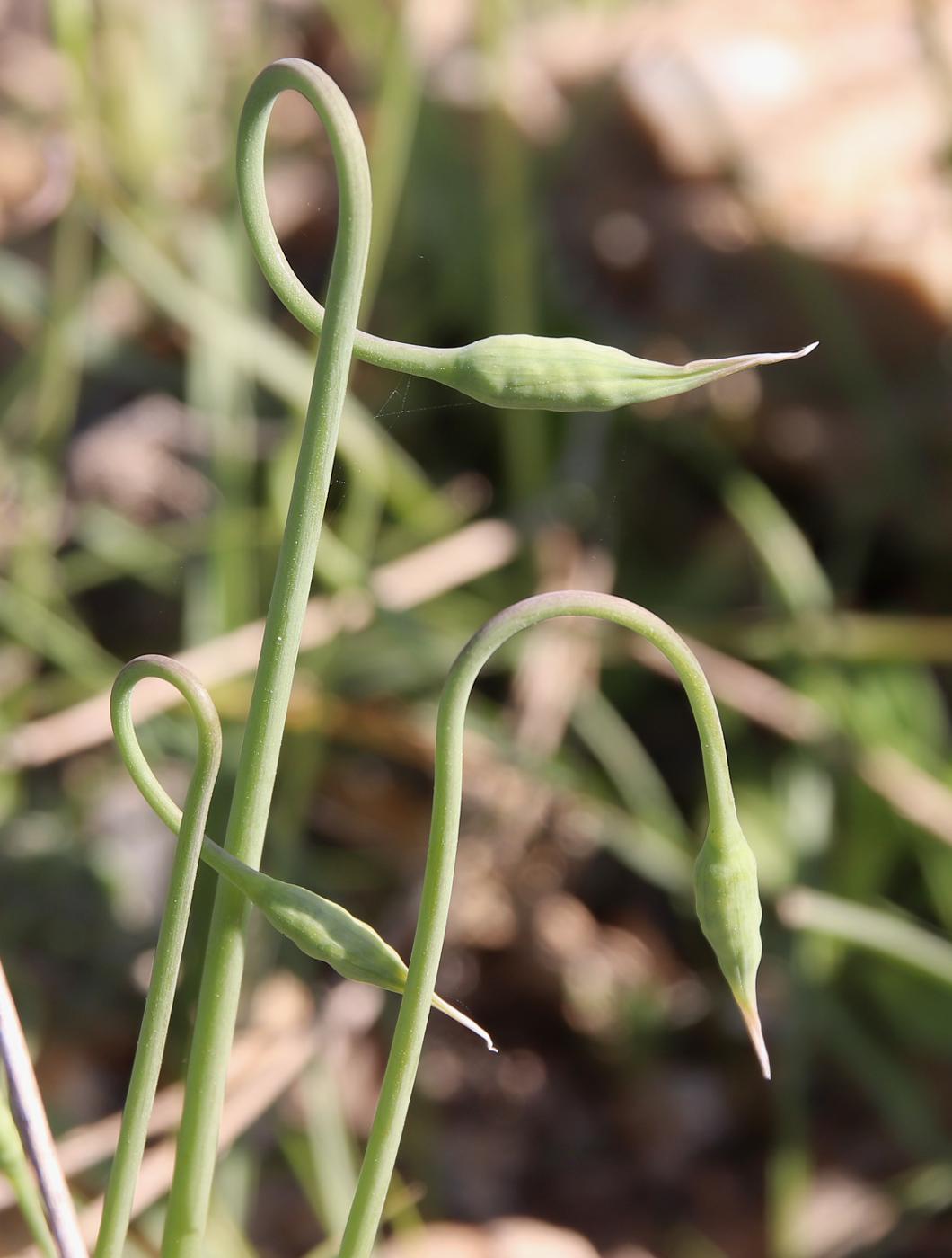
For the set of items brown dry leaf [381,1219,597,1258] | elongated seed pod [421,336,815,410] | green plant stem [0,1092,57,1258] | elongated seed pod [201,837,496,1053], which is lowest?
brown dry leaf [381,1219,597,1258]

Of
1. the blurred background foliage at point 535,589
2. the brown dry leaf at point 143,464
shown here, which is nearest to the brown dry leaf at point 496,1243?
the blurred background foliage at point 535,589

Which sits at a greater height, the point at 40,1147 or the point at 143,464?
the point at 143,464

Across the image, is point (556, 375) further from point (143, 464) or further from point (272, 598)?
point (143, 464)

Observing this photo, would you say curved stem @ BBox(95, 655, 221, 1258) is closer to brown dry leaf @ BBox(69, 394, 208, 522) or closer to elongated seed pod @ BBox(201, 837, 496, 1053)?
elongated seed pod @ BBox(201, 837, 496, 1053)

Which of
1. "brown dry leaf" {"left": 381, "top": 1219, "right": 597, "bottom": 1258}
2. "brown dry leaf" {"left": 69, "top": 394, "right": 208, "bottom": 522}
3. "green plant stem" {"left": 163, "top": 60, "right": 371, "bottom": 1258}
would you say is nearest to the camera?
"green plant stem" {"left": 163, "top": 60, "right": 371, "bottom": 1258}

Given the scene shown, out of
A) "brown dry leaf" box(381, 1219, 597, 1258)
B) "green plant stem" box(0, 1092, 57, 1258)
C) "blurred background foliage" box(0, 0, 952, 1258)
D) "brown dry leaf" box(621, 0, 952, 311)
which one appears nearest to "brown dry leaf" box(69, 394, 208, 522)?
"blurred background foliage" box(0, 0, 952, 1258)

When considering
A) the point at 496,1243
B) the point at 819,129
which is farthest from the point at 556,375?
the point at 819,129

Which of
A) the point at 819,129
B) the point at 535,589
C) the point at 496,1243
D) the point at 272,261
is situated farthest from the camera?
the point at 819,129
